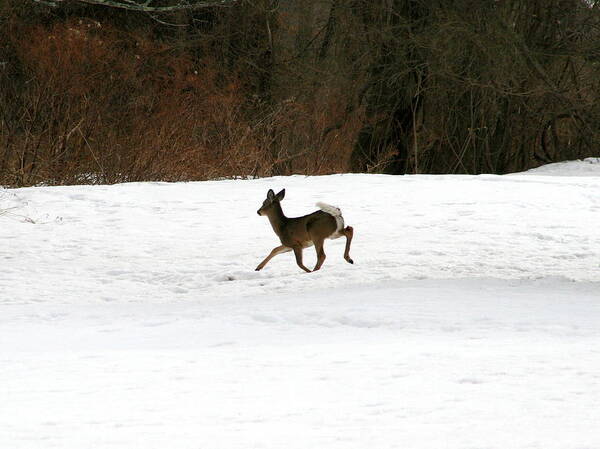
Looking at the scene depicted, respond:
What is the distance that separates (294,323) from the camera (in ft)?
25.1

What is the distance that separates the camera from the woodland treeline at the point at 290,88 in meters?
18.7

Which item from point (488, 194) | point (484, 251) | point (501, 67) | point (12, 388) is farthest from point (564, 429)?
point (501, 67)

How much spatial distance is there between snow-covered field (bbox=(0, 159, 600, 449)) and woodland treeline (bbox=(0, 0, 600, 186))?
113 inches

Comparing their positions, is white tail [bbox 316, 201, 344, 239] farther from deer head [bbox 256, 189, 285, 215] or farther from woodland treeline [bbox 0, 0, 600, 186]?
woodland treeline [bbox 0, 0, 600, 186]

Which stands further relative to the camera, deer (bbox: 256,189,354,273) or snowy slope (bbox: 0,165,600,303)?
snowy slope (bbox: 0,165,600,303)

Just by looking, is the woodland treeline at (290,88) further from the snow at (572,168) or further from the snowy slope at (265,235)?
the snowy slope at (265,235)

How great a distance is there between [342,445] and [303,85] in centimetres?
2279

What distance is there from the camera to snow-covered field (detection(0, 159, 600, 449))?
4.51m

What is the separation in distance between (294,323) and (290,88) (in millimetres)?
19552

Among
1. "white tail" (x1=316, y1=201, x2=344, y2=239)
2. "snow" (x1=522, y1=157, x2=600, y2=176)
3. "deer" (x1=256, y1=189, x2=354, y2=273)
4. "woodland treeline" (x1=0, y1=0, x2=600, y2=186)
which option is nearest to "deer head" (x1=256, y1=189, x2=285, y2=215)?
"deer" (x1=256, y1=189, x2=354, y2=273)

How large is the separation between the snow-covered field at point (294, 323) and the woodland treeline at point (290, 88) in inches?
113

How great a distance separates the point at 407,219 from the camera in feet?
47.1

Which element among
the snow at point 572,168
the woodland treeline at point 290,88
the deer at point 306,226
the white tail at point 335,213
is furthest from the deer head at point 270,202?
the snow at point 572,168

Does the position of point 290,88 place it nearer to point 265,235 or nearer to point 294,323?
point 265,235
